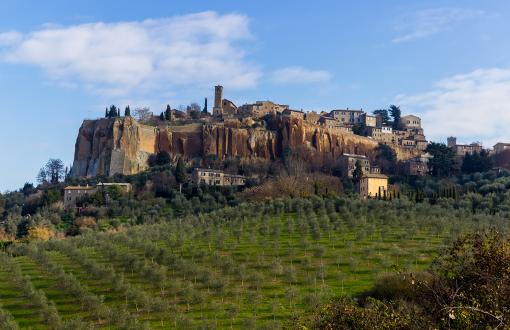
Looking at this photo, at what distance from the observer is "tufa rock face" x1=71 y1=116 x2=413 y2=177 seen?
9225cm

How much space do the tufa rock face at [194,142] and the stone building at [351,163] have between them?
446cm

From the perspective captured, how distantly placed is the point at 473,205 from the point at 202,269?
96.9 feet

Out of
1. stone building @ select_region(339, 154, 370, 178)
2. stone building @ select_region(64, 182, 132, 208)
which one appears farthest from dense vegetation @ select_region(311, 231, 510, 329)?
stone building @ select_region(339, 154, 370, 178)

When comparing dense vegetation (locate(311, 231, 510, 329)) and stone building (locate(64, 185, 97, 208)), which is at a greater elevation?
stone building (locate(64, 185, 97, 208))

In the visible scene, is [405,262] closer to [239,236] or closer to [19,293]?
[239,236]

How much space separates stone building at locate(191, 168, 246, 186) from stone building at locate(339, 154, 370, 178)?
1447 centimetres

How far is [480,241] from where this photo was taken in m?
11.6

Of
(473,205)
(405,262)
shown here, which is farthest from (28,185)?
(405,262)

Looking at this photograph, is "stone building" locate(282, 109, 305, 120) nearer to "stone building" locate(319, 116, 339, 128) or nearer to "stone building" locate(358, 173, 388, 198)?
"stone building" locate(319, 116, 339, 128)

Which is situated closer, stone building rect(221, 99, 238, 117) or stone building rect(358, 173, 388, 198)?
stone building rect(358, 173, 388, 198)

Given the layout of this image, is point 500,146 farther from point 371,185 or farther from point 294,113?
point 371,185

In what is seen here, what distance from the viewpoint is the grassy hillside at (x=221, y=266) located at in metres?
30.6

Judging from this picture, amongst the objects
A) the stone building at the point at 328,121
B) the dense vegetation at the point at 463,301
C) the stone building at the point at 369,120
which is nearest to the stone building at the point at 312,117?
the stone building at the point at 328,121

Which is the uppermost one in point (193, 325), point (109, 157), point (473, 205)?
point (109, 157)
